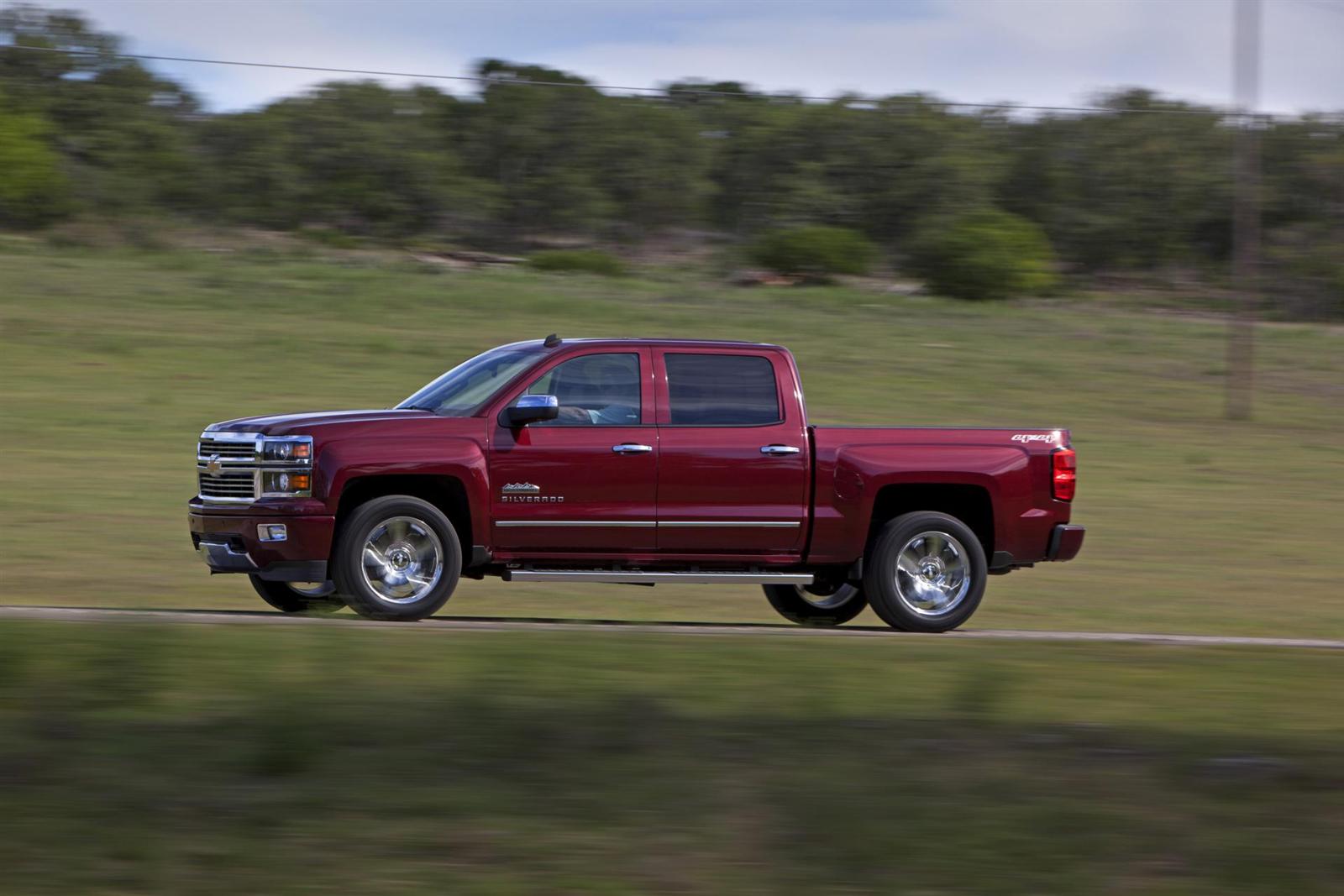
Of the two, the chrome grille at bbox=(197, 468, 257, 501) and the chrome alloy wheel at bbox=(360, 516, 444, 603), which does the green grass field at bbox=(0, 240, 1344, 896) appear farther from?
the chrome grille at bbox=(197, 468, 257, 501)

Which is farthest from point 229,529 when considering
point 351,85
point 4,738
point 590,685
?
point 351,85

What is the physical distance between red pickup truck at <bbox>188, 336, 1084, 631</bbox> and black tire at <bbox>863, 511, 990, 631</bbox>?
12 mm

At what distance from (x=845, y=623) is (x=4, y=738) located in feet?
24.3

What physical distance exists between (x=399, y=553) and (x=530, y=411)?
118cm

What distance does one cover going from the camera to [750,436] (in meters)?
10.8

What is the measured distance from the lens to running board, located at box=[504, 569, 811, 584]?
10586 mm

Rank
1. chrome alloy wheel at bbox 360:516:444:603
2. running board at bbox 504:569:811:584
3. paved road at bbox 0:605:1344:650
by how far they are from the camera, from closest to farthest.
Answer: paved road at bbox 0:605:1344:650, chrome alloy wheel at bbox 360:516:444:603, running board at bbox 504:569:811:584

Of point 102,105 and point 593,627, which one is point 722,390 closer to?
point 593,627

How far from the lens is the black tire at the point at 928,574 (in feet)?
36.1

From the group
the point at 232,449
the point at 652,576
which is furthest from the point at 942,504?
the point at 232,449

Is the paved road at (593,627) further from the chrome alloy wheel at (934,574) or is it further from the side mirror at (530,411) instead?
the side mirror at (530,411)

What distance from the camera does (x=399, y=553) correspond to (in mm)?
10430

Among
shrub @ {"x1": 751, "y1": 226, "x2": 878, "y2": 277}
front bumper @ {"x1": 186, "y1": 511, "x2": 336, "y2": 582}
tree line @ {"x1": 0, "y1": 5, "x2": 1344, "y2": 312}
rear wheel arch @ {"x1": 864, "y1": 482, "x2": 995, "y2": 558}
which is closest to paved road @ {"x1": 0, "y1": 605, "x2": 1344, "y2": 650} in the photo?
front bumper @ {"x1": 186, "y1": 511, "x2": 336, "y2": 582}

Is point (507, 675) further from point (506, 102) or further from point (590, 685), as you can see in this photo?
point (506, 102)
